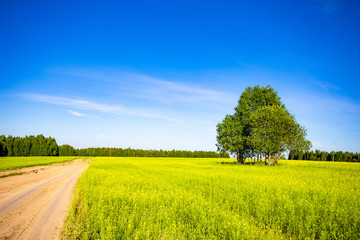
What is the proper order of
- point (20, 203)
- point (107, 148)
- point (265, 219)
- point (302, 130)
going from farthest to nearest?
point (107, 148), point (302, 130), point (20, 203), point (265, 219)

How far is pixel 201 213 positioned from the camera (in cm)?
774

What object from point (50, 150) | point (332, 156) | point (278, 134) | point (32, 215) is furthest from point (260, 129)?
point (50, 150)

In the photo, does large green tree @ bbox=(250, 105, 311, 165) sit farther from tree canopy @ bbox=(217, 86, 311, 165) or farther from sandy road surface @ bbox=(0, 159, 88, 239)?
sandy road surface @ bbox=(0, 159, 88, 239)

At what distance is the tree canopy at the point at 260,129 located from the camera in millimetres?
36312

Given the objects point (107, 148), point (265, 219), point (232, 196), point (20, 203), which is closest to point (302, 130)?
point (232, 196)

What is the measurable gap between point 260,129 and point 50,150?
132871mm

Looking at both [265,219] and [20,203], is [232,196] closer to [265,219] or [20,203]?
[265,219]

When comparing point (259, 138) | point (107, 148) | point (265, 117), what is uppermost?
point (265, 117)

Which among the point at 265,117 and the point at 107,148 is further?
the point at 107,148

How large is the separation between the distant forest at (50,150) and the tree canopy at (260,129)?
113ft

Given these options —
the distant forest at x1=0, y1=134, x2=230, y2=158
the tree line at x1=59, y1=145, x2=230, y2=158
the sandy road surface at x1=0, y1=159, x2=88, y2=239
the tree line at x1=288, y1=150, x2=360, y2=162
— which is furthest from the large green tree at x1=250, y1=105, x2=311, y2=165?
the tree line at x1=59, y1=145, x2=230, y2=158

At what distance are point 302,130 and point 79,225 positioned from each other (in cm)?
4086

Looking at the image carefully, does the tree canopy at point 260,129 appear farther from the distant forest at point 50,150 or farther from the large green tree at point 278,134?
the distant forest at point 50,150

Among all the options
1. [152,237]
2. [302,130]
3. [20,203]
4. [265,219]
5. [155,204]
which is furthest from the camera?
[302,130]
